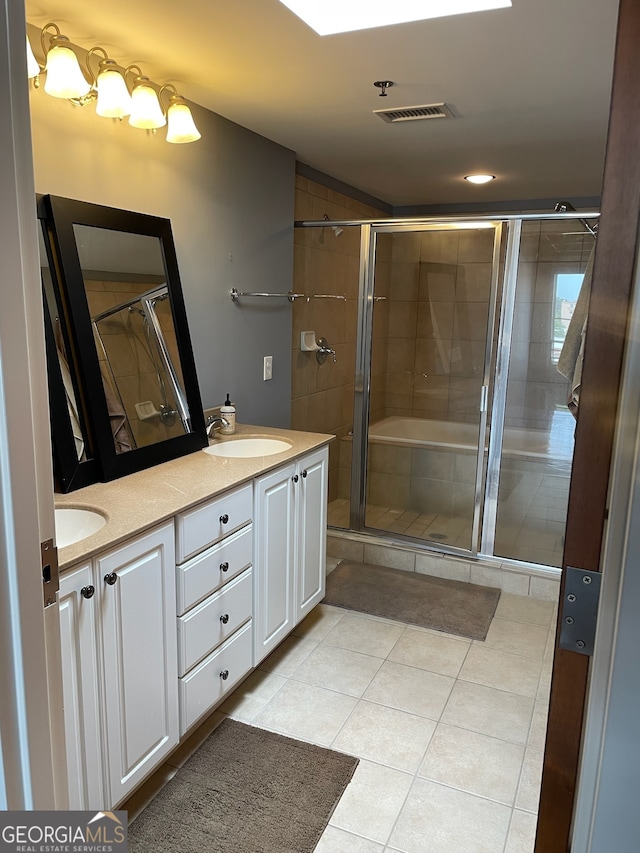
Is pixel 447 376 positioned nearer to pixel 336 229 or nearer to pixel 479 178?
pixel 336 229

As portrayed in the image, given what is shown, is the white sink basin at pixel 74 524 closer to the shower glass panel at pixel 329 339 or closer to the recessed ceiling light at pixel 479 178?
the shower glass panel at pixel 329 339

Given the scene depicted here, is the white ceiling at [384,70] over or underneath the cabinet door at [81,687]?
over

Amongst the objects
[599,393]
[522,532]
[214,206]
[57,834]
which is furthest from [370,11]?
[522,532]

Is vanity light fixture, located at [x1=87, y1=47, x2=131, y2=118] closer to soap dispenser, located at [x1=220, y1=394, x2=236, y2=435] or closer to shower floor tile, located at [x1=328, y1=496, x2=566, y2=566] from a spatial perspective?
soap dispenser, located at [x1=220, y1=394, x2=236, y2=435]

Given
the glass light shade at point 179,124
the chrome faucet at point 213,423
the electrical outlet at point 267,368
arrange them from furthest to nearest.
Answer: the electrical outlet at point 267,368, the chrome faucet at point 213,423, the glass light shade at point 179,124

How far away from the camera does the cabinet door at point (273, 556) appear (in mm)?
2303

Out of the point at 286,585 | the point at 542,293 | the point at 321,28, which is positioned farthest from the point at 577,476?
the point at 542,293

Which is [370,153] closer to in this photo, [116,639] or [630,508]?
[116,639]

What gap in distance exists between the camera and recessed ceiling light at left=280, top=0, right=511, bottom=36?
5.49 ft

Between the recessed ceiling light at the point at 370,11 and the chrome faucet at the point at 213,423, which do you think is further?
the chrome faucet at the point at 213,423

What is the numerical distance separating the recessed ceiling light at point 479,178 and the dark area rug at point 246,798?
3.26 m

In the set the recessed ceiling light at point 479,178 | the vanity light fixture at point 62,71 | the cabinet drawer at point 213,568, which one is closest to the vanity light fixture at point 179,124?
the vanity light fixture at point 62,71

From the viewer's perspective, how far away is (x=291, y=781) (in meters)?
1.94

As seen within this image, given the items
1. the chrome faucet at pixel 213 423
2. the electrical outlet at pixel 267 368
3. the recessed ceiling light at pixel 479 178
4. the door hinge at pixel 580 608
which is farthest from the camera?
the recessed ceiling light at pixel 479 178
